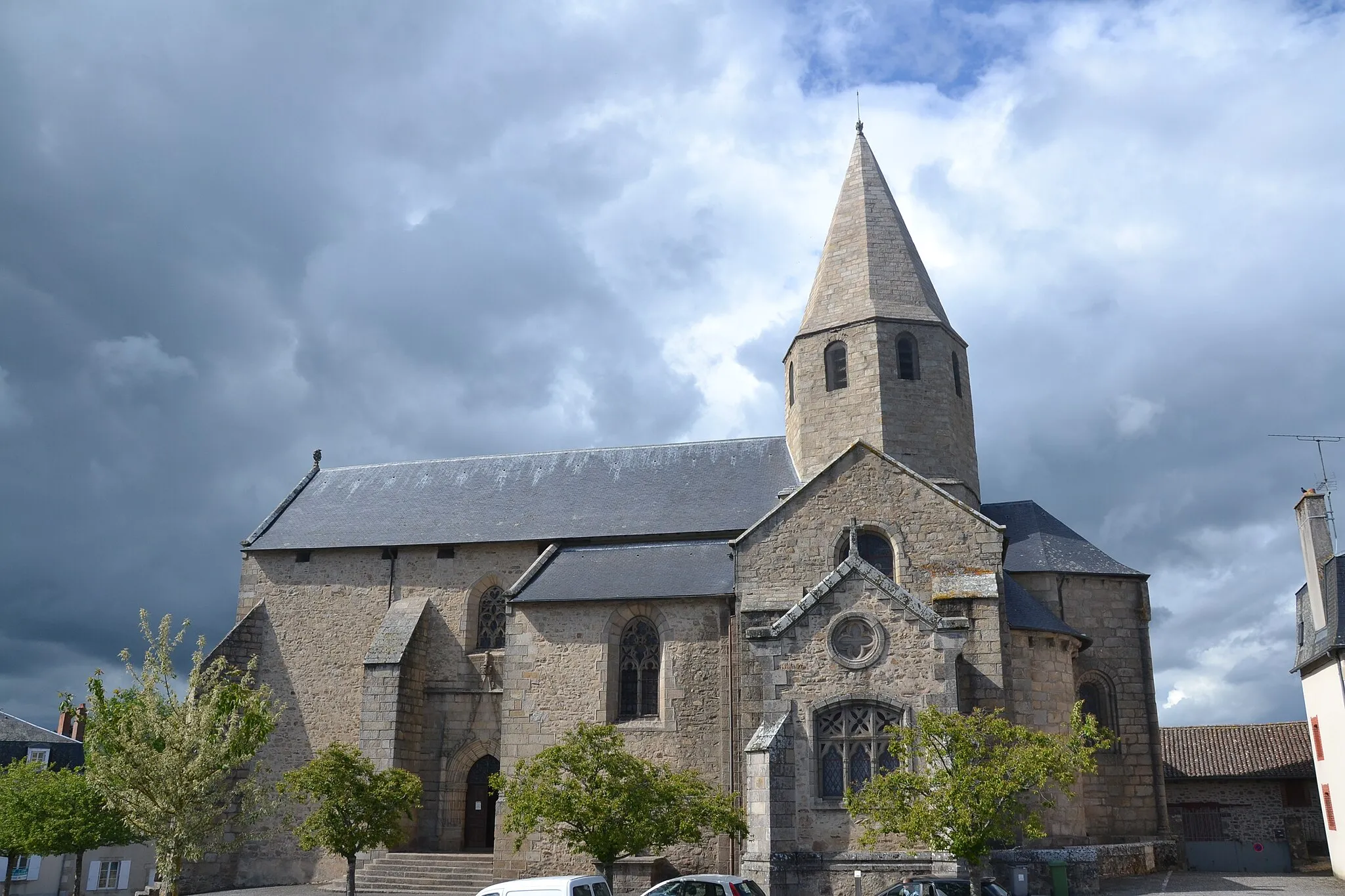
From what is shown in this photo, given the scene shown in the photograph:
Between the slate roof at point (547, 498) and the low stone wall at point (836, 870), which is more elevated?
the slate roof at point (547, 498)

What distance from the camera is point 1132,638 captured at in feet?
83.3

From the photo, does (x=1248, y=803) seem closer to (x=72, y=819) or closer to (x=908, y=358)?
(x=908, y=358)

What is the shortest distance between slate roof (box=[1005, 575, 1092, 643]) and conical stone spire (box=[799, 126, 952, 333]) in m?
7.69

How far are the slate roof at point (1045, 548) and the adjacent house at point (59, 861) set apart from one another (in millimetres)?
31681

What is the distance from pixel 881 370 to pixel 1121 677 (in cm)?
928

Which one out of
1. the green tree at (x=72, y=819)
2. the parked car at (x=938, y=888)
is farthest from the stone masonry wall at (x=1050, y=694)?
the green tree at (x=72, y=819)

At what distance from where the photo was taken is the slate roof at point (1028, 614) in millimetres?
21734

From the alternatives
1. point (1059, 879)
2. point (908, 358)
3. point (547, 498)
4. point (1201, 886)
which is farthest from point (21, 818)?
point (1201, 886)

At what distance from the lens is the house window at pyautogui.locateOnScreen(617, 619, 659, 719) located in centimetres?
2394

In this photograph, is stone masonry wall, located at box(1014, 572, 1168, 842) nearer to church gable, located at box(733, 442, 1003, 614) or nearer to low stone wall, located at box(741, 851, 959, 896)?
church gable, located at box(733, 442, 1003, 614)

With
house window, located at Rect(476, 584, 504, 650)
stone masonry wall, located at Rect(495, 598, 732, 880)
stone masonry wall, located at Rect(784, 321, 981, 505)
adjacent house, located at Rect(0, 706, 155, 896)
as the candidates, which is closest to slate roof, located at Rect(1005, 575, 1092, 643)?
stone masonry wall, located at Rect(784, 321, 981, 505)

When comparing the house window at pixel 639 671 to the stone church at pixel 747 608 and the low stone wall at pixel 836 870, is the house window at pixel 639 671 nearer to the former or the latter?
the stone church at pixel 747 608

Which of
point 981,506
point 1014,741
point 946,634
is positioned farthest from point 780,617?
point 981,506

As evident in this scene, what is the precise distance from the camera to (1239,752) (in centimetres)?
3297
